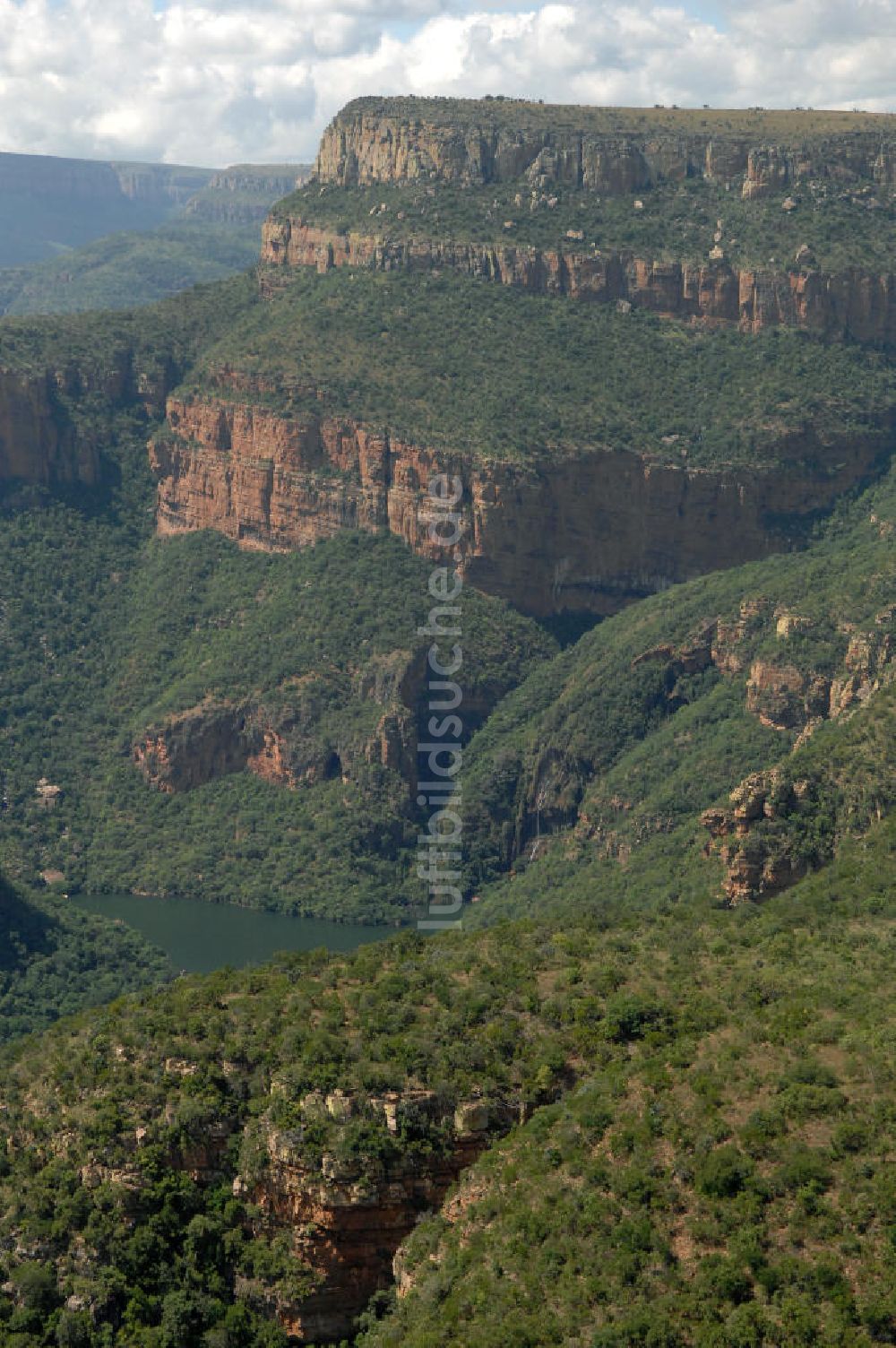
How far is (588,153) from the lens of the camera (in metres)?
113

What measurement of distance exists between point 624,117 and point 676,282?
14135 millimetres

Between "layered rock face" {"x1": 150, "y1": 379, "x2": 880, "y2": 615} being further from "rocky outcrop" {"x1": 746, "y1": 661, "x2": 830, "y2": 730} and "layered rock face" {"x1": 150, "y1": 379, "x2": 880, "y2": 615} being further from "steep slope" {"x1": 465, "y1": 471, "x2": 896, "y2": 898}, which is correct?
"rocky outcrop" {"x1": 746, "y1": 661, "x2": 830, "y2": 730}

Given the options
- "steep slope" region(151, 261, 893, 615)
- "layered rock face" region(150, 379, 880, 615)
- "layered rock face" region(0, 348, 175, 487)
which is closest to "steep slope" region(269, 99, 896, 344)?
"steep slope" region(151, 261, 893, 615)

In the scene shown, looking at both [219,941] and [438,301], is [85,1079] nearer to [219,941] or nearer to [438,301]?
[219,941]

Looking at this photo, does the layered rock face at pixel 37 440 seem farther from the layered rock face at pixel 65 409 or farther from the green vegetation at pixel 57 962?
the green vegetation at pixel 57 962

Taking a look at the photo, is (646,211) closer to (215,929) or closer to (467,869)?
(467,869)

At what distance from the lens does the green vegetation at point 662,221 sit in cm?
10775

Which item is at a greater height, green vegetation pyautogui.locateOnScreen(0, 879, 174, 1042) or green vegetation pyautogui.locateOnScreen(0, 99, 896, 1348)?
green vegetation pyautogui.locateOnScreen(0, 99, 896, 1348)

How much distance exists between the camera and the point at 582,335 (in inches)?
4262

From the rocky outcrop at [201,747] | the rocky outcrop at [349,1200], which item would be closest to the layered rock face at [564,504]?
the rocky outcrop at [201,747]

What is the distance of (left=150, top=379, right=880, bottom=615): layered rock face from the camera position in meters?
99.0

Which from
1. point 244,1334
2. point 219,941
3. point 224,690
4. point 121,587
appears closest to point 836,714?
point 219,941

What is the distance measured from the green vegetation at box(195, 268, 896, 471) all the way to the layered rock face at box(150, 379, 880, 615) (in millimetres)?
955

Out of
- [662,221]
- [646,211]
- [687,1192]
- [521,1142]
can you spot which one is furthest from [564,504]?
[687,1192]
